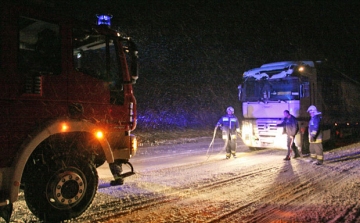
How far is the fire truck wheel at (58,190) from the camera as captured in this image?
4488 millimetres

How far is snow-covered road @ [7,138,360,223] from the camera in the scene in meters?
4.85

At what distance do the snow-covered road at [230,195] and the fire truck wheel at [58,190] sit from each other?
27 centimetres

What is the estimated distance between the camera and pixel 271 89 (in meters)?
12.0

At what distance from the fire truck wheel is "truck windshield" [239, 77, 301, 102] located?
8.59 metres

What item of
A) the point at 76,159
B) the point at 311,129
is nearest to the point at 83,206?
the point at 76,159

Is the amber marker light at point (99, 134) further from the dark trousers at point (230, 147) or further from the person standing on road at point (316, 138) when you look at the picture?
the person standing on road at point (316, 138)

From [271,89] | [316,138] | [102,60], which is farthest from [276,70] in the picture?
[102,60]

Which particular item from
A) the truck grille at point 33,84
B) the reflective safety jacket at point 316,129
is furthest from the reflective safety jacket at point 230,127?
the truck grille at point 33,84

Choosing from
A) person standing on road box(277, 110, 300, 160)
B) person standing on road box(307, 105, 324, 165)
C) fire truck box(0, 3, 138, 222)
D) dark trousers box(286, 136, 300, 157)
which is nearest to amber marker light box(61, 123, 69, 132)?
fire truck box(0, 3, 138, 222)

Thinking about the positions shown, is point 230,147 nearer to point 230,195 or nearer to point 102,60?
point 230,195

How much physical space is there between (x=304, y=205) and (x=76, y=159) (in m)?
3.66

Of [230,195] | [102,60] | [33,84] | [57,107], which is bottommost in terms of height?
[230,195]

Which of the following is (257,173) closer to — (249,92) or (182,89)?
(249,92)

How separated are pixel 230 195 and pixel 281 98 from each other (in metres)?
6.63
